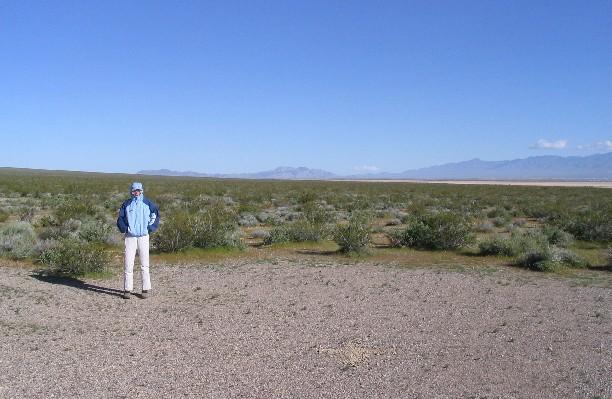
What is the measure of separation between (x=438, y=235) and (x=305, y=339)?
1015 cm

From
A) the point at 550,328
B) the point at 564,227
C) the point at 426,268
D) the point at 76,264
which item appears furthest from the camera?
the point at 564,227

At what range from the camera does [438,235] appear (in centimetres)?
1678

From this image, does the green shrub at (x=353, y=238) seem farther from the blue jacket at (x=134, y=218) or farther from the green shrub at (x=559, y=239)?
the blue jacket at (x=134, y=218)

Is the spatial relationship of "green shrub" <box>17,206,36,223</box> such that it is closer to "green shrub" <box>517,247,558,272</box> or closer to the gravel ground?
the gravel ground

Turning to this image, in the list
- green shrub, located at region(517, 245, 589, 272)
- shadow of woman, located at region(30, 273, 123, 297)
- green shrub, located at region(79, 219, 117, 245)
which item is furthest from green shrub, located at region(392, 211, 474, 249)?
shadow of woman, located at region(30, 273, 123, 297)

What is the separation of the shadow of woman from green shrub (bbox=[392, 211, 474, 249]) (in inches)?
372

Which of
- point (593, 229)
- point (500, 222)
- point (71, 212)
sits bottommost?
point (500, 222)

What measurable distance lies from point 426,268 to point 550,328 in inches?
216

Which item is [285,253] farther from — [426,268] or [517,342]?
[517,342]

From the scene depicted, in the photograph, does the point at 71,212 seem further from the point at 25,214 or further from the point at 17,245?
the point at 17,245

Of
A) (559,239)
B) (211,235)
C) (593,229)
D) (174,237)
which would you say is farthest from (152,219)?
(593,229)

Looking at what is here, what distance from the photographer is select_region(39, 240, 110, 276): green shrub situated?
36.7 ft

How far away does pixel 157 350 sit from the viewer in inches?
269

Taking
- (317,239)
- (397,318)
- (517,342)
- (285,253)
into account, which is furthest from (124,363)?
(317,239)
